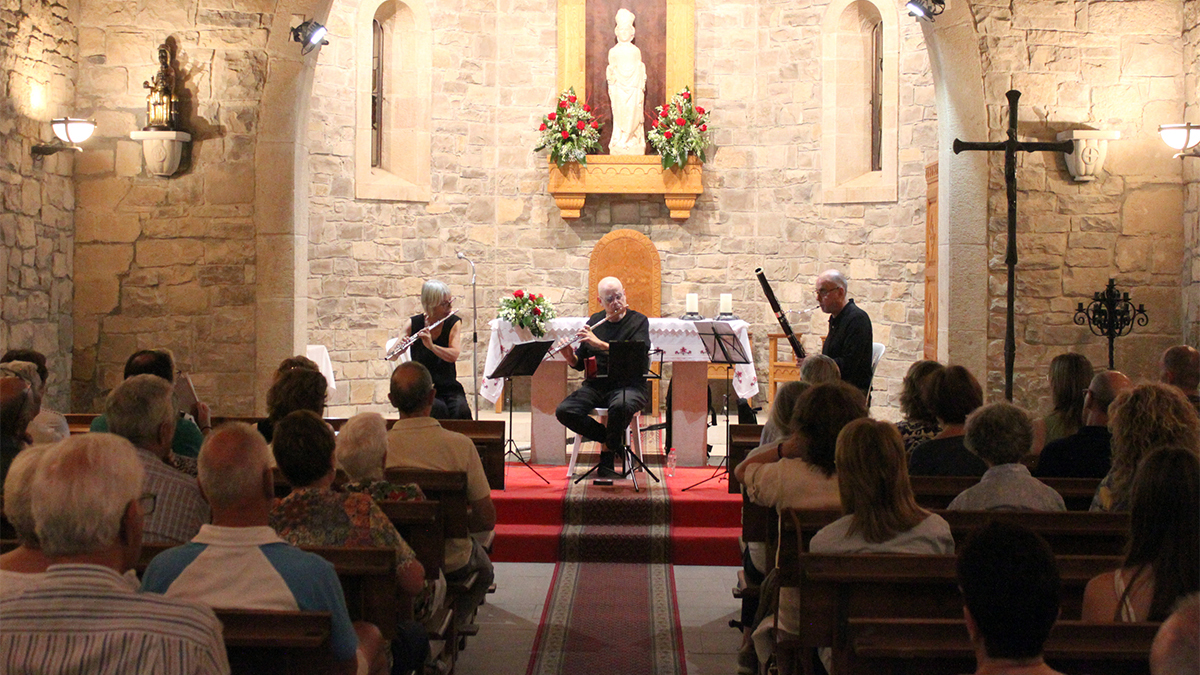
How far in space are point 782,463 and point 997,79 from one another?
14.9ft

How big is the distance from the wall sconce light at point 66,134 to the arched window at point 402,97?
3.92 metres

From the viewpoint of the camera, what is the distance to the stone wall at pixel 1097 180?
717 cm

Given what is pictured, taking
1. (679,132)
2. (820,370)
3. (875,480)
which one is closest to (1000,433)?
(875,480)

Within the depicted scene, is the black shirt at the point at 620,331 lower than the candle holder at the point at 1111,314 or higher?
lower

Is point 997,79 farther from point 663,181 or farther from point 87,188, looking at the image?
point 87,188

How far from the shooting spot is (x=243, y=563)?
7.79 ft

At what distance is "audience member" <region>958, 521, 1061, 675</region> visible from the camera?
5.72 feet

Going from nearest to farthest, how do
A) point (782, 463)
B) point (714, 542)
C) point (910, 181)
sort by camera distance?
point (782, 463) → point (714, 542) → point (910, 181)

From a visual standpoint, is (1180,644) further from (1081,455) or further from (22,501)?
(1081,455)

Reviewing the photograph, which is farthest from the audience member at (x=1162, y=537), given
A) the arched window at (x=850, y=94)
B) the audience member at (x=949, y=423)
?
the arched window at (x=850, y=94)

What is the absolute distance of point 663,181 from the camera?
35.9 ft

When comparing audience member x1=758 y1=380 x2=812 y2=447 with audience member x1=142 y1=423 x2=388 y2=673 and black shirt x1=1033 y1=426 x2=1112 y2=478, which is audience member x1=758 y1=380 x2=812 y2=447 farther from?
audience member x1=142 y1=423 x2=388 y2=673

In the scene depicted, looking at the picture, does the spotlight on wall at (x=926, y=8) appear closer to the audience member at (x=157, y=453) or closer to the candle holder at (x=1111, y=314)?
the candle holder at (x=1111, y=314)

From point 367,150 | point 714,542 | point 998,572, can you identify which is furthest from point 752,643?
point 367,150
